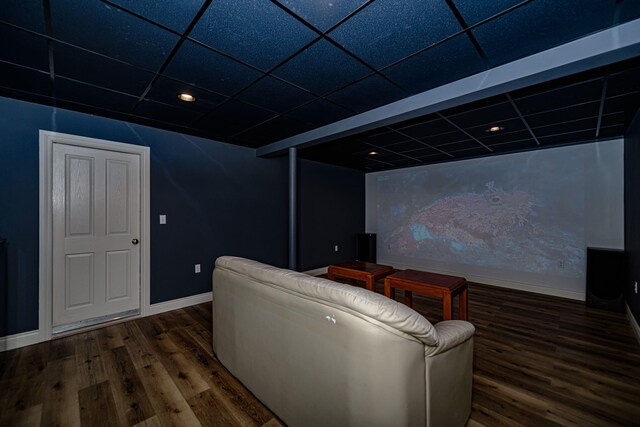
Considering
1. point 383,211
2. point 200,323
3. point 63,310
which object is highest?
point 383,211

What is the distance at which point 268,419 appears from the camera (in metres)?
1.61

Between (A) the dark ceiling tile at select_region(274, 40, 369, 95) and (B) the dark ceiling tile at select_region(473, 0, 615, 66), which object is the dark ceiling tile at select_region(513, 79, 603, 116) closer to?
(B) the dark ceiling tile at select_region(473, 0, 615, 66)

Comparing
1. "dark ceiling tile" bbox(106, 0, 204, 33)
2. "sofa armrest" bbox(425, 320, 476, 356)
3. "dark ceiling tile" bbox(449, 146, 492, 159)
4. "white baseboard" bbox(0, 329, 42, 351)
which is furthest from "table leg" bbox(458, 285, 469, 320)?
"white baseboard" bbox(0, 329, 42, 351)

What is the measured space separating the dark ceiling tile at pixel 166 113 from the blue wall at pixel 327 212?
224 centimetres

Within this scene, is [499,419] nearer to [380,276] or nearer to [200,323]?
[380,276]

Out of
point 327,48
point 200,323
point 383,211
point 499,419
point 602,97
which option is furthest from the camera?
point 383,211

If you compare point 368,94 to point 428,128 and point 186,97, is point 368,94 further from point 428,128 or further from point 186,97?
point 186,97

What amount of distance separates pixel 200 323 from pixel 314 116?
271 centimetres

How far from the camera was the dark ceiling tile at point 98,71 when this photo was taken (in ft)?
6.00

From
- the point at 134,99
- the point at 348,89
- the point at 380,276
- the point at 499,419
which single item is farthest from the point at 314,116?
the point at 499,419

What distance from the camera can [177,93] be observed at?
2398mm

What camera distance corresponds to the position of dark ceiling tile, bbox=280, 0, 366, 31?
142cm

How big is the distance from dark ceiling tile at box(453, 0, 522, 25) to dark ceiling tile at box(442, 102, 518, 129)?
133 cm

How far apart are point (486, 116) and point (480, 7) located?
5.61ft
